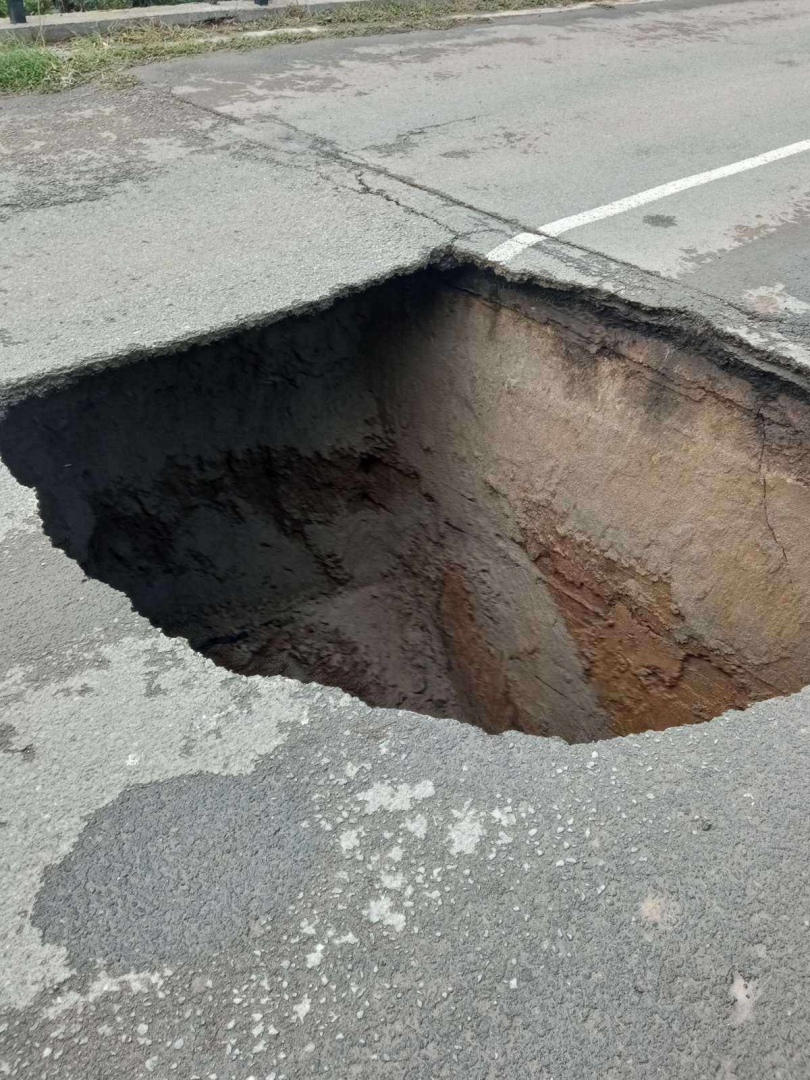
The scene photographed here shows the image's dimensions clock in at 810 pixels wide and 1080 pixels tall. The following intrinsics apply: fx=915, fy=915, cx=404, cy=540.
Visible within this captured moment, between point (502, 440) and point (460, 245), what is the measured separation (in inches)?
43.4

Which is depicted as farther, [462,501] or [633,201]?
[462,501]

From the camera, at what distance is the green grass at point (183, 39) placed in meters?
6.78

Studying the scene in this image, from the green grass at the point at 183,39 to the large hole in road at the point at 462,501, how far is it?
3.54 metres

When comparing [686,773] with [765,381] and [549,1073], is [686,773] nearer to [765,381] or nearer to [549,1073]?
[549,1073]

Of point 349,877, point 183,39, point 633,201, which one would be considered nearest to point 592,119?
point 633,201

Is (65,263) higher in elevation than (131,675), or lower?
higher

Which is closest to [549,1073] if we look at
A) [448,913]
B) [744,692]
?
[448,913]

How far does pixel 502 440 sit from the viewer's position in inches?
205

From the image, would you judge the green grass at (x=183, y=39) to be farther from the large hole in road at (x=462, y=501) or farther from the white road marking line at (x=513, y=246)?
the white road marking line at (x=513, y=246)

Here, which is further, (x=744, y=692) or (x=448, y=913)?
(x=744, y=692)

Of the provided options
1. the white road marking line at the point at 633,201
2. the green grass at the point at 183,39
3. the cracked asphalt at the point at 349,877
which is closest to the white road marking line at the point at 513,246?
the white road marking line at the point at 633,201

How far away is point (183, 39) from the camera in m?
7.81

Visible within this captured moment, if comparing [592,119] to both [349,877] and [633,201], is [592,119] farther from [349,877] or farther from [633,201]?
[349,877]

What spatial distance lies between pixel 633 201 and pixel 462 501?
2.01 meters
